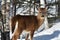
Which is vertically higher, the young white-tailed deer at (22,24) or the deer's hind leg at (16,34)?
the young white-tailed deer at (22,24)

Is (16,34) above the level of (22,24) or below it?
below

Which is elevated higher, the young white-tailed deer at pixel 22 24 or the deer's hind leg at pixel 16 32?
the young white-tailed deer at pixel 22 24

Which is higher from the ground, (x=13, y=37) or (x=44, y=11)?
(x=44, y=11)

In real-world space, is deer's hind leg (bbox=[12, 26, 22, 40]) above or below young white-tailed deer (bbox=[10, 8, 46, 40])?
below

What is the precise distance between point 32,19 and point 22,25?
541 mm

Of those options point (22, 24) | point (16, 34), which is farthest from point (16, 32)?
point (22, 24)

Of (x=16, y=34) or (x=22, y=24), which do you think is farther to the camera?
(x=16, y=34)

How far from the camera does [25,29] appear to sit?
8484mm

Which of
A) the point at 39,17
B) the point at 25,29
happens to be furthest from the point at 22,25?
the point at 39,17

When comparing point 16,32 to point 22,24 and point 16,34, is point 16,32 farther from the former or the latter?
point 22,24

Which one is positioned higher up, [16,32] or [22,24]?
[22,24]

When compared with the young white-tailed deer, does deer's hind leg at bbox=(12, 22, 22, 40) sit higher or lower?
lower

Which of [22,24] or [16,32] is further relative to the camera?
[16,32]

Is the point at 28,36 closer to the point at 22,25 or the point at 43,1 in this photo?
the point at 22,25
